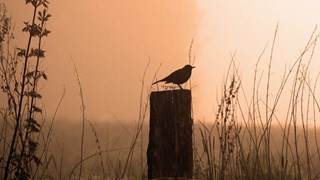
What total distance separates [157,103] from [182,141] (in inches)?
12.2

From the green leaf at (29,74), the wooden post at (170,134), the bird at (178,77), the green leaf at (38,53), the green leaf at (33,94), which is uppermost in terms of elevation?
the green leaf at (38,53)

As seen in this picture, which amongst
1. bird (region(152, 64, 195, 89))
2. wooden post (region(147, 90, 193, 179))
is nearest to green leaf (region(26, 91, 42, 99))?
bird (region(152, 64, 195, 89))

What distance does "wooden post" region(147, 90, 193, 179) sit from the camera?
2.99 m

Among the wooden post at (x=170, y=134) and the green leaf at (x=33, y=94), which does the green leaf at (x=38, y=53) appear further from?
the wooden post at (x=170, y=134)

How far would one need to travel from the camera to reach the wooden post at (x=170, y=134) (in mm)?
2986

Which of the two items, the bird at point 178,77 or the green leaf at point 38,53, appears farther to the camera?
the green leaf at point 38,53

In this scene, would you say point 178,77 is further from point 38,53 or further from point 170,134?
point 38,53

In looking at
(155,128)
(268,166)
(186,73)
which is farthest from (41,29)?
(268,166)

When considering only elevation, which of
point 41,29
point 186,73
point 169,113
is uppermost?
point 41,29

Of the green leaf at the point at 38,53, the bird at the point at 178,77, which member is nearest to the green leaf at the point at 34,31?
the green leaf at the point at 38,53

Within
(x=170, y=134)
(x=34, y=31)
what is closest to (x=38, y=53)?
(x=34, y=31)

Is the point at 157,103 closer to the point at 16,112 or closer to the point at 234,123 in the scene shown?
the point at 234,123

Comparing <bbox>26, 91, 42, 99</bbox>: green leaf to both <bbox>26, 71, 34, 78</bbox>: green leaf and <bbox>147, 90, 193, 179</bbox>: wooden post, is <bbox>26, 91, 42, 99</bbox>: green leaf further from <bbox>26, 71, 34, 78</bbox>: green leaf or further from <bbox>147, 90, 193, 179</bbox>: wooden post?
<bbox>147, 90, 193, 179</bbox>: wooden post

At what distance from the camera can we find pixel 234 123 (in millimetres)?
4160
